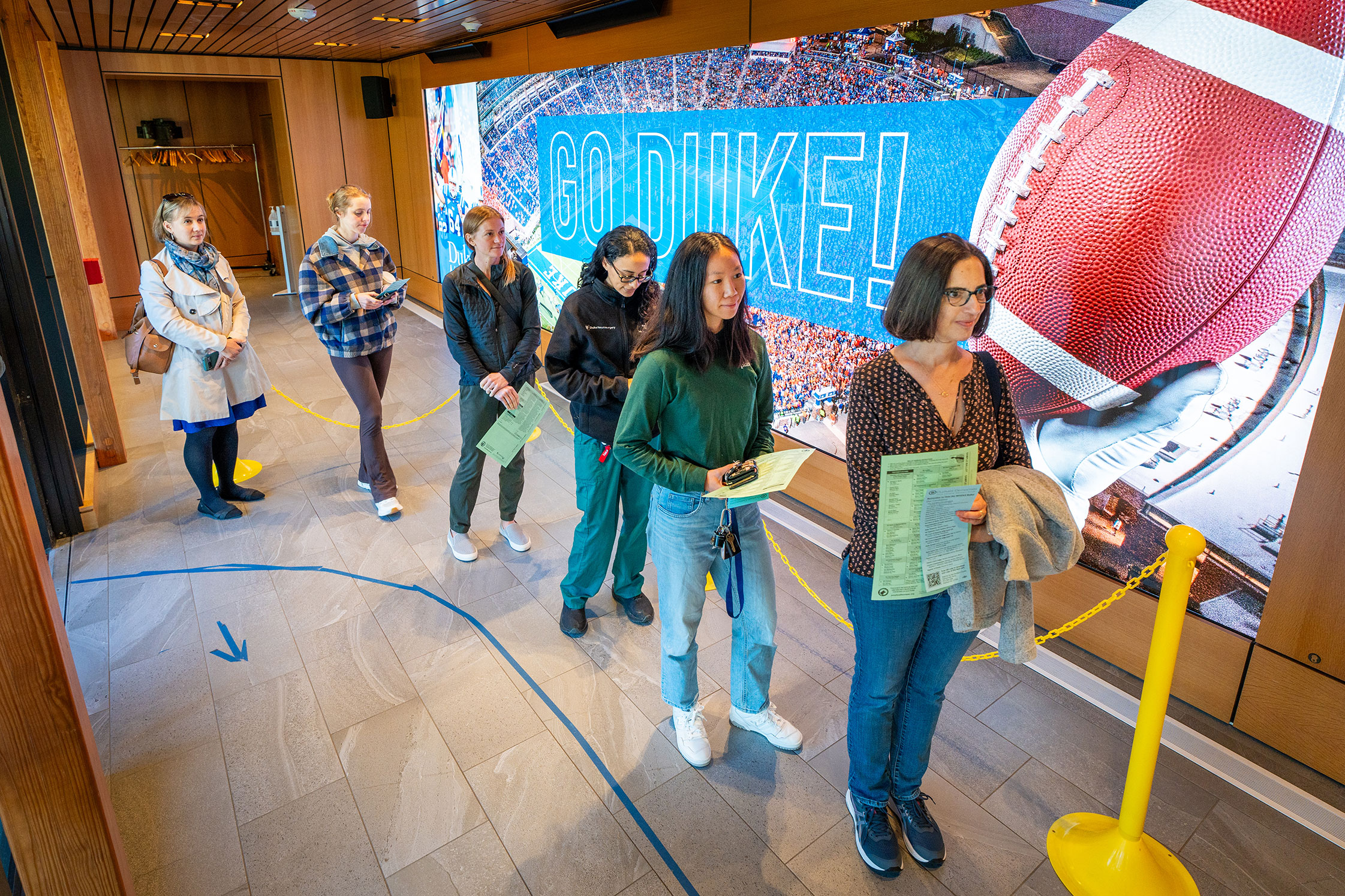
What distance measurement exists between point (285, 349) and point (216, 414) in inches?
166

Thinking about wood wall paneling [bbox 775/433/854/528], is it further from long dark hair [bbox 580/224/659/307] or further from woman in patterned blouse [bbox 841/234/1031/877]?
woman in patterned blouse [bbox 841/234/1031/877]

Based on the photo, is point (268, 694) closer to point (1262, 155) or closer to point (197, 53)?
point (1262, 155)

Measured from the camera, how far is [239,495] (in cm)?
442

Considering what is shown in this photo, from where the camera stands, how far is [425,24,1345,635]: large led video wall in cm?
250

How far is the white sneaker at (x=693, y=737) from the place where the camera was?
2.49m

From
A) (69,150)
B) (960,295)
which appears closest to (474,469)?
(960,295)

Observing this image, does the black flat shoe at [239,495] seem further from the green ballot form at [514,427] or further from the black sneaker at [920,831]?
the black sneaker at [920,831]

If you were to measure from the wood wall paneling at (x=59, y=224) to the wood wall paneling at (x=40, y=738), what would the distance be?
151 inches

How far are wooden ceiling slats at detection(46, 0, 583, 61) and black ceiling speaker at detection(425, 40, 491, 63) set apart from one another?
10cm

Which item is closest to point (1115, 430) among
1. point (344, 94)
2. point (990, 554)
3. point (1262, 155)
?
point (1262, 155)

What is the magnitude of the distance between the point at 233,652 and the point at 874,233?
3.24 meters

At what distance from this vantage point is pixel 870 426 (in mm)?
1804

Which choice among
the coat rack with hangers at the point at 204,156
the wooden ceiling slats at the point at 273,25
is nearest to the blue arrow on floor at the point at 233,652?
the wooden ceiling slats at the point at 273,25

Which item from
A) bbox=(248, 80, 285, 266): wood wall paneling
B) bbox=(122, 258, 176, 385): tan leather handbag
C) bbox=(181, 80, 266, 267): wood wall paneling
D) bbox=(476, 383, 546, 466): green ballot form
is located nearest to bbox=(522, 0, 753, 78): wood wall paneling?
bbox=(476, 383, 546, 466): green ballot form
